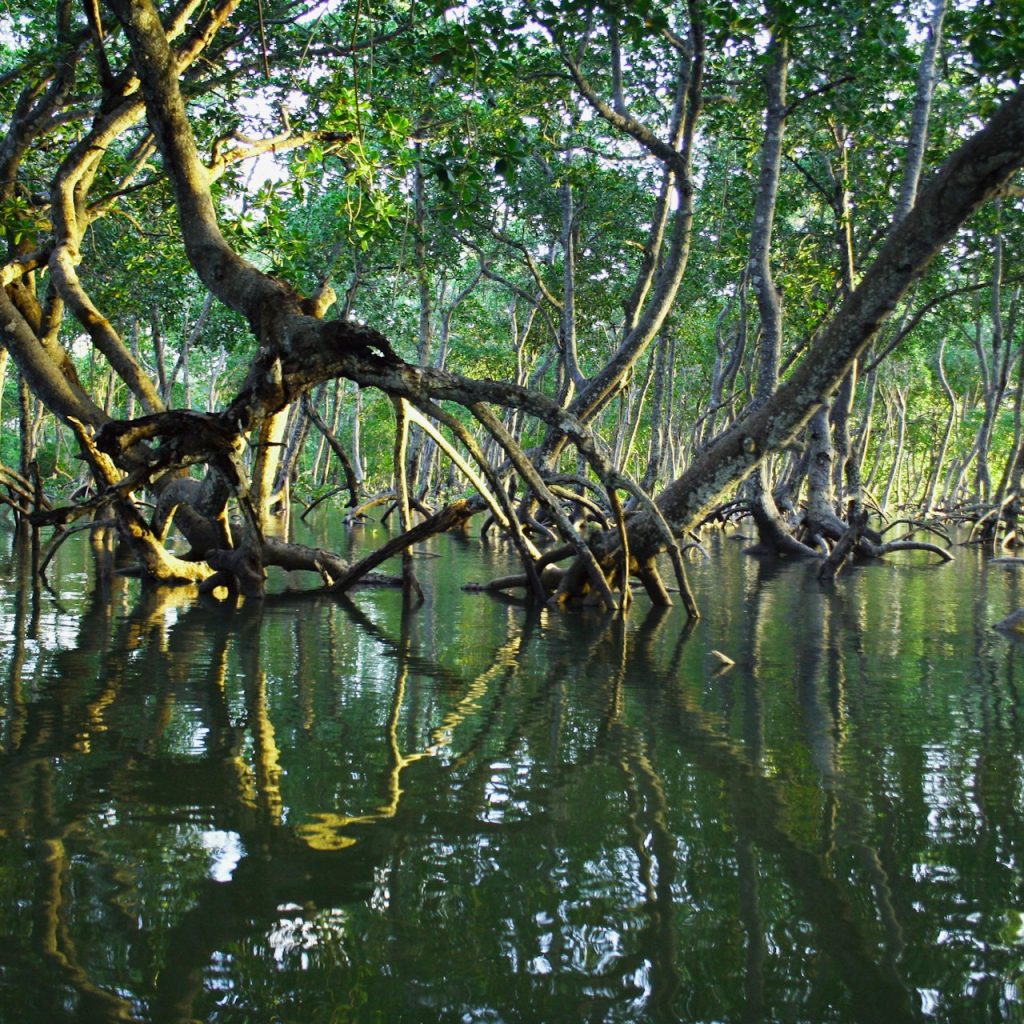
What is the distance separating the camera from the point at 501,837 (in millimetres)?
3729

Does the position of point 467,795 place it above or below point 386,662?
below

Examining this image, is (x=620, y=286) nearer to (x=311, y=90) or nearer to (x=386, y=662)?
(x=311, y=90)

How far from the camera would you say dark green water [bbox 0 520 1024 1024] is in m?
2.71

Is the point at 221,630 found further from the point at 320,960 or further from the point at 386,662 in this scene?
the point at 320,960

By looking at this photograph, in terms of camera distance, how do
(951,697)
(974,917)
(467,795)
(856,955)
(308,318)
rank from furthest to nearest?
(308,318) < (951,697) < (467,795) < (974,917) < (856,955)

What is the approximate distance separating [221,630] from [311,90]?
5012mm

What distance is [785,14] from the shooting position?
8.70 meters

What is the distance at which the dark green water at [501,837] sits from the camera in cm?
271

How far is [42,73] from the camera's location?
1105 centimetres

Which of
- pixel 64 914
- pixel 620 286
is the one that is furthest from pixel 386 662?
pixel 620 286

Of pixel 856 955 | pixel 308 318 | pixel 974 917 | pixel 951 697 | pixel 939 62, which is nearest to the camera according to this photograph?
pixel 856 955

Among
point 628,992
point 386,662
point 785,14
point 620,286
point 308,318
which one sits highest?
point 620,286

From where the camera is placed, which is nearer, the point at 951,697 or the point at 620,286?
the point at 951,697

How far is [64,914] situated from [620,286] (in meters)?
24.2
